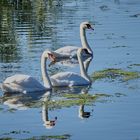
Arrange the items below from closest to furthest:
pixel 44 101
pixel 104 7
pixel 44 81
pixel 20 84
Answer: pixel 44 101, pixel 20 84, pixel 44 81, pixel 104 7

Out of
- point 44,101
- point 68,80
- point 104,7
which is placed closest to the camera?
point 44,101

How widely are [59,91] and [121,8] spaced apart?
2490cm

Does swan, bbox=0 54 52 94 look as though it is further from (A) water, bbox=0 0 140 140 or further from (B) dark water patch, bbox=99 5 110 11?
(B) dark water patch, bbox=99 5 110 11

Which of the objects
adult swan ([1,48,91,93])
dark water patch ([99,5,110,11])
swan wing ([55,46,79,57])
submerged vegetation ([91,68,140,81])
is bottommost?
dark water patch ([99,5,110,11])

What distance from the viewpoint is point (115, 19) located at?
3766 cm

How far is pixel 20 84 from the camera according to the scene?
1945 centimetres

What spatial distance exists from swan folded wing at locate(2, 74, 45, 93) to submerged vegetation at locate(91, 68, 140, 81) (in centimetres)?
251

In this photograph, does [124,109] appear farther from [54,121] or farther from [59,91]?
[59,91]

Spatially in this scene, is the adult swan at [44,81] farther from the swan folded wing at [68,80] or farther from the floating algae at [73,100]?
the floating algae at [73,100]

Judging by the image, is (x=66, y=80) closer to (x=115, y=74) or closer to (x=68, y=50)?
(x=115, y=74)

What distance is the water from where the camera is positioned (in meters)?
15.3

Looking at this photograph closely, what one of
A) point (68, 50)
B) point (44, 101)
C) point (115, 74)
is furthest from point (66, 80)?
point (68, 50)

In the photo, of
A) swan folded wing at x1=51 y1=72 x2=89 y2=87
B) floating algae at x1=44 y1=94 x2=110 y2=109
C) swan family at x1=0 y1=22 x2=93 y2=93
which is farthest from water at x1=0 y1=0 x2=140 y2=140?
swan folded wing at x1=51 y1=72 x2=89 y2=87

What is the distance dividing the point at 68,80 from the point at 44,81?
32.6 inches
